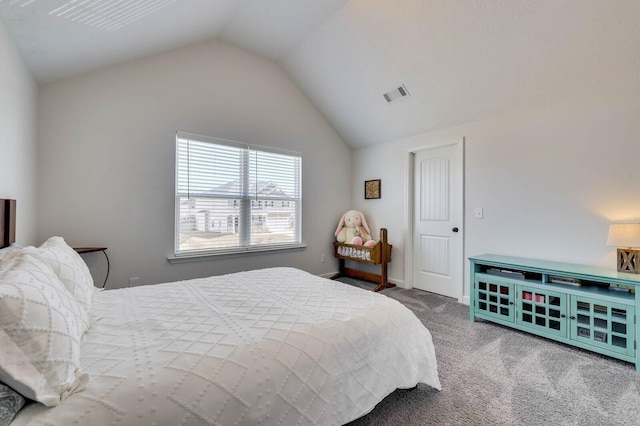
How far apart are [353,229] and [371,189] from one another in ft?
2.22

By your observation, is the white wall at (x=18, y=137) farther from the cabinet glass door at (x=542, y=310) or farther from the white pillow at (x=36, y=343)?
the cabinet glass door at (x=542, y=310)

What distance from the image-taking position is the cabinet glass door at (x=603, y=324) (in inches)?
78.6

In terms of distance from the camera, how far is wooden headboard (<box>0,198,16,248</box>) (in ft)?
5.18

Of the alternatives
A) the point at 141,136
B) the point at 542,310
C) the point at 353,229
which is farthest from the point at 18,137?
the point at 542,310

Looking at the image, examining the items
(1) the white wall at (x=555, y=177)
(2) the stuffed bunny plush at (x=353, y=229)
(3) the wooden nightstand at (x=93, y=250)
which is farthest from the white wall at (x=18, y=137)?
(1) the white wall at (x=555, y=177)

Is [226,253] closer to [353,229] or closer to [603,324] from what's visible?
[353,229]

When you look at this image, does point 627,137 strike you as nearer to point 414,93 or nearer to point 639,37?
point 639,37

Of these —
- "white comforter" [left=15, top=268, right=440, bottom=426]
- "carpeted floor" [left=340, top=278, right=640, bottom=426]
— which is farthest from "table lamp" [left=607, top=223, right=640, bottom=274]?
"white comforter" [left=15, top=268, right=440, bottom=426]

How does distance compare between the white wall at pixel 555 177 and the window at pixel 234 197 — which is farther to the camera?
the window at pixel 234 197

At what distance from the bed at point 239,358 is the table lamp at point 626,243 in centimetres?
180

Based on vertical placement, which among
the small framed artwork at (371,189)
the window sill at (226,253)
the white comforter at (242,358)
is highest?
the small framed artwork at (371,189)

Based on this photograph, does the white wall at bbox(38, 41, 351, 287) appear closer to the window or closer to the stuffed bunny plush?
the window

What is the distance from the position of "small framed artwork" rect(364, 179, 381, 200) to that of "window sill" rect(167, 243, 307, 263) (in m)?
1.27

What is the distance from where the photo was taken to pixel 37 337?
0.83 m
